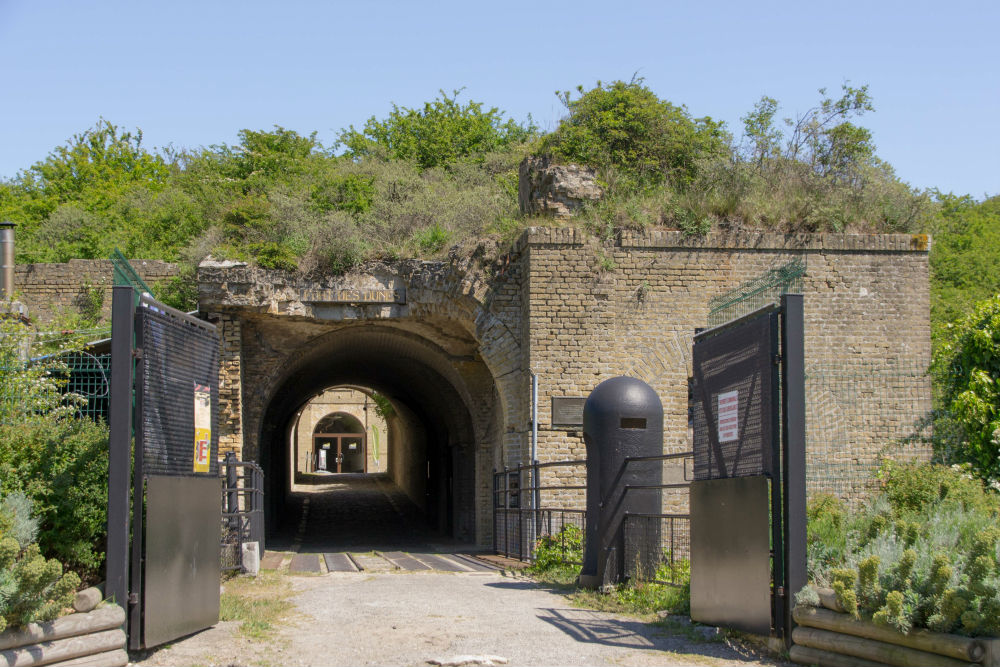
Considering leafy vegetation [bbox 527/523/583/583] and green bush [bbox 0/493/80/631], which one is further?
leafy vegetation [bbox 527/523/583/583]

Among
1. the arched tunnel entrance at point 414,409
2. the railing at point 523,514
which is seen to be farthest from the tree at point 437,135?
the railing at point 523,514

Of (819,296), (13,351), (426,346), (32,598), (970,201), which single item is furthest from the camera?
(970,201)

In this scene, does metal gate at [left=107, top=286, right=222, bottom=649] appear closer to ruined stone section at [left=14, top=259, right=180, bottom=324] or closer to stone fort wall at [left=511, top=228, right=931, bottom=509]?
stone fort wall at [left=511, top=228, right=931, bottom=509]

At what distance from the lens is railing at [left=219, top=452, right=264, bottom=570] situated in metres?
10.7

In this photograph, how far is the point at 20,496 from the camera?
5.96m

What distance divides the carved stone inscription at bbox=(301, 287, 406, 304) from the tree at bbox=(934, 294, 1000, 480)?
28.7 ft

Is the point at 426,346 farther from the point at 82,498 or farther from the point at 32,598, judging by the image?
the point at 32,598

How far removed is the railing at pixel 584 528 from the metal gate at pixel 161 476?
3593 mm

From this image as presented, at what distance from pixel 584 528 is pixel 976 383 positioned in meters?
4.91

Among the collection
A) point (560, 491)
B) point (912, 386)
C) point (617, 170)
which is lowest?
point (560, 491)

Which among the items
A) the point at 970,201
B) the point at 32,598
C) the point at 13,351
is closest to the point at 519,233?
the point at 13,351

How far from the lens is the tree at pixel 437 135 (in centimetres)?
3547

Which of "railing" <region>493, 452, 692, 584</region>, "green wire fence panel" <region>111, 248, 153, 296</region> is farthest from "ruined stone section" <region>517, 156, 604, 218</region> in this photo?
"green wire fence panel" <region>111, 248, 153, 296</region>

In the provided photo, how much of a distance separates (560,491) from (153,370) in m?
9.13
